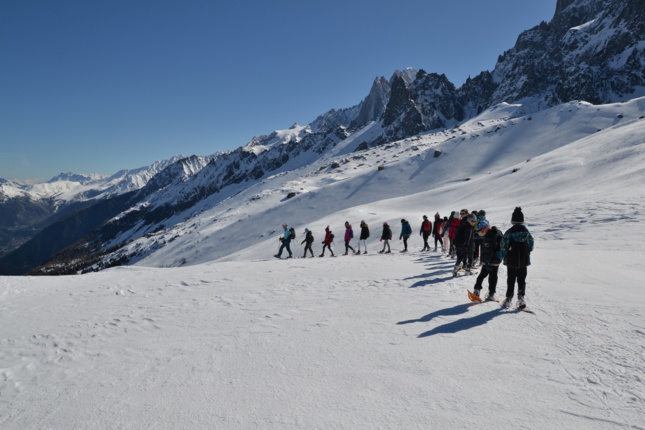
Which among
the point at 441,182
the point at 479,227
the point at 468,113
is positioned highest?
the point at 468,113

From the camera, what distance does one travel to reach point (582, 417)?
348 cm

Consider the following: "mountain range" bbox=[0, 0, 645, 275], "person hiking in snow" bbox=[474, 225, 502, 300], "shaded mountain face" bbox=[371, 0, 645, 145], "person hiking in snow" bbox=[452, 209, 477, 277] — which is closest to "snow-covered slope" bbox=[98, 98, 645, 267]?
"mountain range" bbox=[0, 0, 645, 275]

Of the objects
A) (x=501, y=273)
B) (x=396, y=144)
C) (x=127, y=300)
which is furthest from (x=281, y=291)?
(x=396, y=144)

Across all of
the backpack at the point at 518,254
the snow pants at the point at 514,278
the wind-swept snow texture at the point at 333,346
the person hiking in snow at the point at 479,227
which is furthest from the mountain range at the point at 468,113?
the backpack at the point at 518,254

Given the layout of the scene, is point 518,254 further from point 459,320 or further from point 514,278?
point 459,320

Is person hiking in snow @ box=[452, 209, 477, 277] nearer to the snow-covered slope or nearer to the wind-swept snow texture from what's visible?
the wind-swept snow texture

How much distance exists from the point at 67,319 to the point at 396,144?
8684 centimetres

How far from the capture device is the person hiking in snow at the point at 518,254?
6.84m

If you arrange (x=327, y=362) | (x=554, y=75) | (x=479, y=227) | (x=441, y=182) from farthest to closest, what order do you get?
(x=554, y=75) → (x=441, y=182) → (x=479, y=227) → (x=327, y=362)

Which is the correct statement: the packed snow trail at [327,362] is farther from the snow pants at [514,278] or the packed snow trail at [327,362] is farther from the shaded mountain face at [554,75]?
the shaded mountain face at [554,75]

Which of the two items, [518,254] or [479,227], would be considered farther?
[479,227]

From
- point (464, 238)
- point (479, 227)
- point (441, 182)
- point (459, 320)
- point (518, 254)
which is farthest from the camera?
point (441, 182)

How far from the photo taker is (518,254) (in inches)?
270

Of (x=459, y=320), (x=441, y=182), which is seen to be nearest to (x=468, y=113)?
(x=441, y=182)
